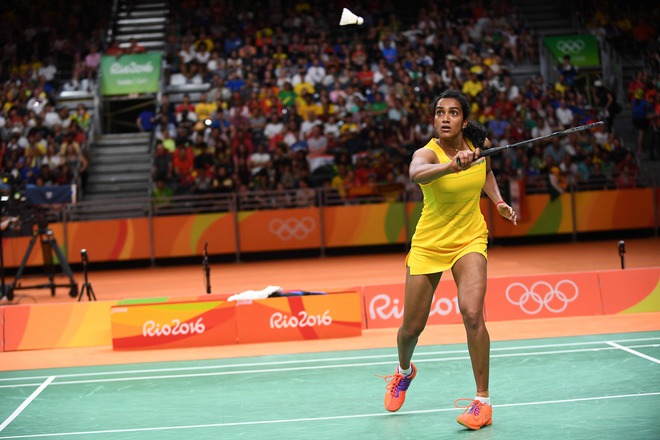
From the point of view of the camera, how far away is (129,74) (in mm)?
23781

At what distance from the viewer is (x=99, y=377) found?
8.77 meters

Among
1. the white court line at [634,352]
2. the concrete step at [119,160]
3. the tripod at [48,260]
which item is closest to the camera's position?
the white court line at [634,352]

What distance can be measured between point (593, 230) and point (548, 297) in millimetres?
10097

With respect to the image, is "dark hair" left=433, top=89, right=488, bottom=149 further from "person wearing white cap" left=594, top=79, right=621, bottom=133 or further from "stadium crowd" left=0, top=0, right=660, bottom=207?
"person wearing white cap" left=594, top=79, right=621, bottom=133

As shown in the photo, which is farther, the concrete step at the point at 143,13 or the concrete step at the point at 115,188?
the concrete step at the point at 143,13

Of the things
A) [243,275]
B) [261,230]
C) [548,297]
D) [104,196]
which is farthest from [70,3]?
[548,297]

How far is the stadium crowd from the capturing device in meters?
20.3

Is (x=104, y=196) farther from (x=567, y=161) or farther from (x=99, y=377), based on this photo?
(x=99, y=377)

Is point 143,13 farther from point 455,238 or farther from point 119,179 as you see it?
point 455,238

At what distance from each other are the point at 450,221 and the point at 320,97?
1614cm

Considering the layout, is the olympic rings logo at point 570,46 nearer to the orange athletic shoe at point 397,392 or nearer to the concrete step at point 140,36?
the concrete step at point 140,36

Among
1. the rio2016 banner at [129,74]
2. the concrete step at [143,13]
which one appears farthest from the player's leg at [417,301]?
the concrete step at [143,13]

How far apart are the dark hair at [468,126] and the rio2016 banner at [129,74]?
18.2m

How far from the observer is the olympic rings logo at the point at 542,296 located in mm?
10891
